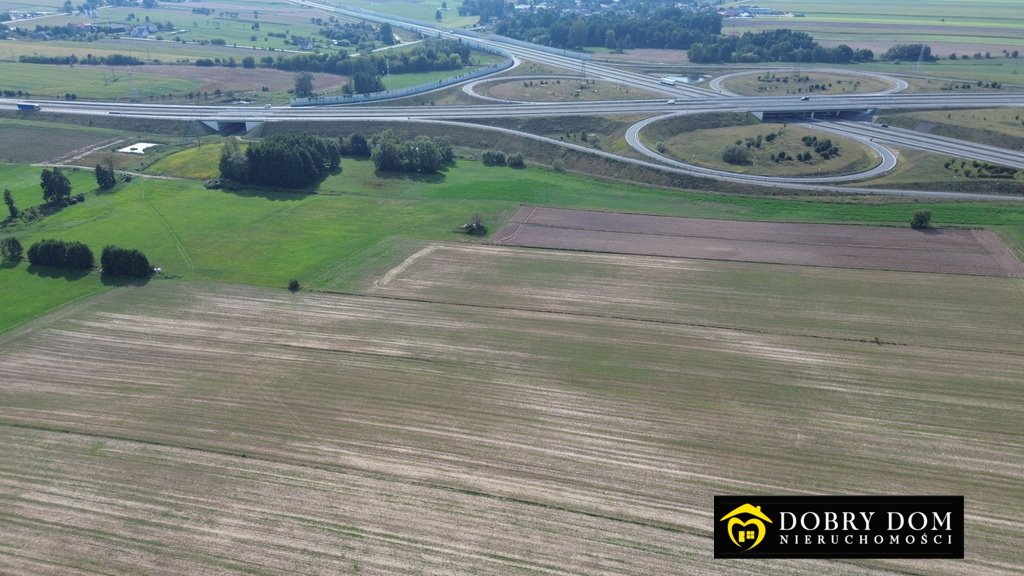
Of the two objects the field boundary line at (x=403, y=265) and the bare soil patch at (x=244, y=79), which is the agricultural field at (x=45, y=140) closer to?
the bare soil patch at (x=244, y=79)

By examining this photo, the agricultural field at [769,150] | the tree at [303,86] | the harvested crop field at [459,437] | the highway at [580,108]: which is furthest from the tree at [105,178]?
the agricultural field at [769,150]

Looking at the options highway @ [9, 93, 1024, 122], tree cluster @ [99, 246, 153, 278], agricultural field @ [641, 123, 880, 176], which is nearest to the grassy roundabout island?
agricultural field @ [641, 123, 880, 176]

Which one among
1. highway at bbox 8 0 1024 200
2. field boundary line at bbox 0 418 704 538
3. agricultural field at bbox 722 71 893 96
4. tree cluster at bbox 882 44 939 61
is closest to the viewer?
field boundary line at bbox 0 418 704 538

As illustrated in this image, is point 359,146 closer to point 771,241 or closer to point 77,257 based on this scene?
point 77,257

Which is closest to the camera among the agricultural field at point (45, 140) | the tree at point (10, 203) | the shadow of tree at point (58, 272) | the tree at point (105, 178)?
the shadow of tree at point (58, 272)

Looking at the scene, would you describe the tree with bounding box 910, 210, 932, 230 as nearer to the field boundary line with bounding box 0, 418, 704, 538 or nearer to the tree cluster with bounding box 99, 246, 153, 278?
the field boundary line with bounding box 0, 418, 704, 538

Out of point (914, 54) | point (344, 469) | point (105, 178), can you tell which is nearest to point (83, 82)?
point (105, 178)
